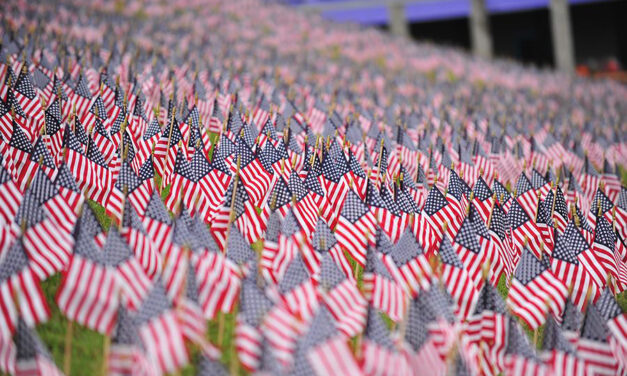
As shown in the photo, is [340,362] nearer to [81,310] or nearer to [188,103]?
[81,310]

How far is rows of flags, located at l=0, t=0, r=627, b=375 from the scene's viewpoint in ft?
18.4

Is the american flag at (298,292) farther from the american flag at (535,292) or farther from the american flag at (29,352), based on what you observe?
the american flag at (535,292)

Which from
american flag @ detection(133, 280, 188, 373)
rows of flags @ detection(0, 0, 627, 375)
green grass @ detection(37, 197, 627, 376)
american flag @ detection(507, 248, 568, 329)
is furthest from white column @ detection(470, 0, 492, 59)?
american flag @ detection(133, 280, 188, 373)

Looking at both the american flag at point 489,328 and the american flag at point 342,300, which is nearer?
the american flag at point 342,300

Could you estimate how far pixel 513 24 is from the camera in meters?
41.2

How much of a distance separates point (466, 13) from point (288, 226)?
3318 cm

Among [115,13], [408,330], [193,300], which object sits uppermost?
[115,13]

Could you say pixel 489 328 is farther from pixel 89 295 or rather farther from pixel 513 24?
pixel 513 24

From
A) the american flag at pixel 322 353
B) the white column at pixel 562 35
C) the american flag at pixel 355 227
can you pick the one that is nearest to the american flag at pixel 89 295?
the american flag at pixel 322 353

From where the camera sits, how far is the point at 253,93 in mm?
13703

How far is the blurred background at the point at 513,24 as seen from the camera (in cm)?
3600

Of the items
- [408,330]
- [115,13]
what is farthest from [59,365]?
[115,13]

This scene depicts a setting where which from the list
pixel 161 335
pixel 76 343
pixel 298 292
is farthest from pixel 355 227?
pixel 76 343

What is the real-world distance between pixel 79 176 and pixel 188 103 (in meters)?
3.97
